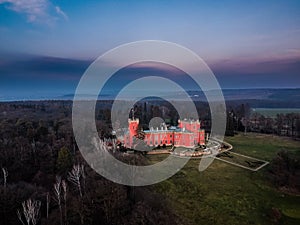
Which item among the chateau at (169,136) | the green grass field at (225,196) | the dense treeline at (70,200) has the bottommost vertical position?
the green grass field at (225,196)

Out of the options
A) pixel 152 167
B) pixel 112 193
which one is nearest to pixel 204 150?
pixel 152 167

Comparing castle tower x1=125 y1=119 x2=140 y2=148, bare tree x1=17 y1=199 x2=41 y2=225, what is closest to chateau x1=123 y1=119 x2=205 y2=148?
castle tower x1=125 y1=119 x2=140 y2=148

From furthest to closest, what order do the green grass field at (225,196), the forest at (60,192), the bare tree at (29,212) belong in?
the green grass field at (225,196) → the forest at (60,192) → the bare tree at (29,212)

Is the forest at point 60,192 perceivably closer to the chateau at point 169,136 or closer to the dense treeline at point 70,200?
the dense treeline at point 70,200

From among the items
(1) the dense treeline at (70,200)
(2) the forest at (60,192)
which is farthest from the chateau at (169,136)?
(1) the dense treeline at (70,200)

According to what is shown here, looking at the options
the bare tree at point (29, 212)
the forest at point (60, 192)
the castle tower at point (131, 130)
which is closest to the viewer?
the bare tree at point (29, 212)
